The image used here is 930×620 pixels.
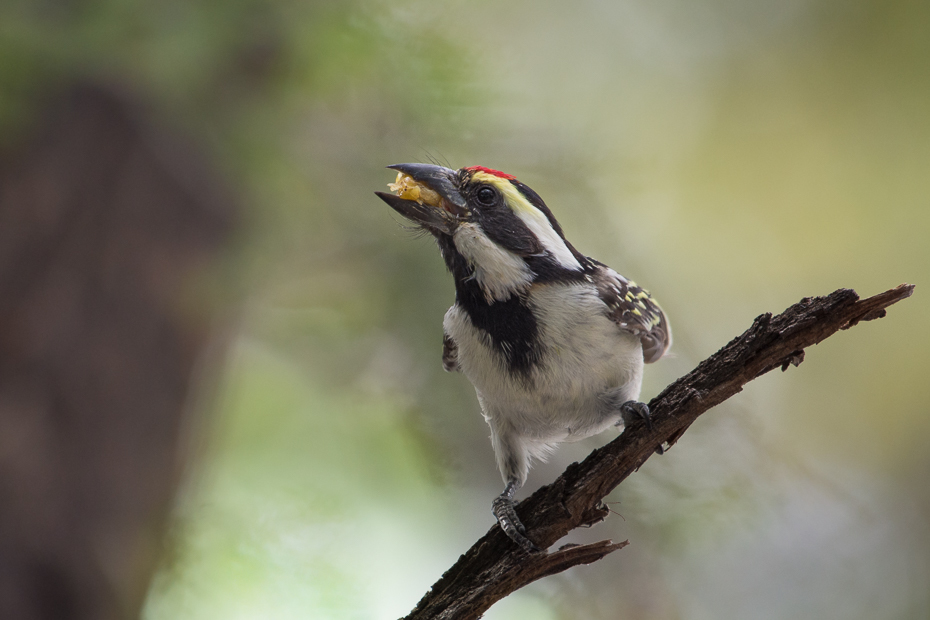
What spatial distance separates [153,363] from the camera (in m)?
4.31

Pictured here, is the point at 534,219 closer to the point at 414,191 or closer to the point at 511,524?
the point at 414,191

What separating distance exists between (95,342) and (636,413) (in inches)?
128

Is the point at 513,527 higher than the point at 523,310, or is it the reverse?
the point at 523,310

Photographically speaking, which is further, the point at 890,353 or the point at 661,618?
the point at 890,353

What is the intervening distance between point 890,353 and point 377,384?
3.17 m

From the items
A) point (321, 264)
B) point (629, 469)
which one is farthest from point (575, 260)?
point (321, 264)

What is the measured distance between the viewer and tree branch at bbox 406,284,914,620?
6.09 ft

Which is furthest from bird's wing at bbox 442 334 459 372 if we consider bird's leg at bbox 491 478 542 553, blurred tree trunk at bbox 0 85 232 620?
blurred tree trunk at bbox 0 85 232 620

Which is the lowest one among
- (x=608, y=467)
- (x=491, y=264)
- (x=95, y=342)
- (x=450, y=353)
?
(x=608, y=467)

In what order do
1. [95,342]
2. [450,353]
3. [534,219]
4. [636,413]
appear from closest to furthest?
1. [636,413]
2. [534,219]
3. [450,353]
4. [95,342]

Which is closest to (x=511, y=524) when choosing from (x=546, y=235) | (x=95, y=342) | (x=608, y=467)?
(x=608, y=467)

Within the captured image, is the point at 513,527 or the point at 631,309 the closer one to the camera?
the point at 513,527

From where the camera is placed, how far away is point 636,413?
2219 mm

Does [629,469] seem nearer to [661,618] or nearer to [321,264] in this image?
[661,618]
